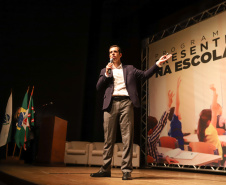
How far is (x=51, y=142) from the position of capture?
13.8ft

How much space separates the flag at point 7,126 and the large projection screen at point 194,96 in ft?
9.54

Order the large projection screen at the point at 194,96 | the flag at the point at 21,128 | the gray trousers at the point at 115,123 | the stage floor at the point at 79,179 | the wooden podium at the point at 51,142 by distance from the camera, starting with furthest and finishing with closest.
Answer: the flag at the point at 21,128
the wooden podium at the point at 51,142
the large projection screen at the point at 194,96
the gray trousers at the point at 115,123
the stage floor at the point at 79,179

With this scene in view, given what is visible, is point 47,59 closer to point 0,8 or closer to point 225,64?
point 0,8

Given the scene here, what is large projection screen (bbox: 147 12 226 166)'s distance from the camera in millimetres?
4055

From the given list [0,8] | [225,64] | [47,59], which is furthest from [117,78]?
[0,8]

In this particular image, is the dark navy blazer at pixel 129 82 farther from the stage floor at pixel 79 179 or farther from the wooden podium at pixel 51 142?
the wooden podium at pixel 51 142

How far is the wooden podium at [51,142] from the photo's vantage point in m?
4.18

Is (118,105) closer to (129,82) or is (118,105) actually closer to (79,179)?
(129,82)

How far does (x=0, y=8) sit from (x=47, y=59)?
1.50 metres

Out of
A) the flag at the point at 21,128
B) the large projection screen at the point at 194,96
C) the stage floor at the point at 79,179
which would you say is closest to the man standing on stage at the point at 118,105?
the stage floor at the point at 79,179

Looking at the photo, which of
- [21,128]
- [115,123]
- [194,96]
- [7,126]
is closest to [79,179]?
[115,123]

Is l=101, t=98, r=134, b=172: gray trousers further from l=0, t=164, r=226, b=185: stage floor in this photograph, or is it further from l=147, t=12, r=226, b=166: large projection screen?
l=147, t=12, r=226, b=166: large projection screen

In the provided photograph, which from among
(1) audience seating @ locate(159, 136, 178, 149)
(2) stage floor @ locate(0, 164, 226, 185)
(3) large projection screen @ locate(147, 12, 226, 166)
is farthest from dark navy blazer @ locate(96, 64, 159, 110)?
(1) audience seating @ locate(159, 136, 178, 149)

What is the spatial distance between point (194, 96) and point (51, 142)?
2.72 meters
